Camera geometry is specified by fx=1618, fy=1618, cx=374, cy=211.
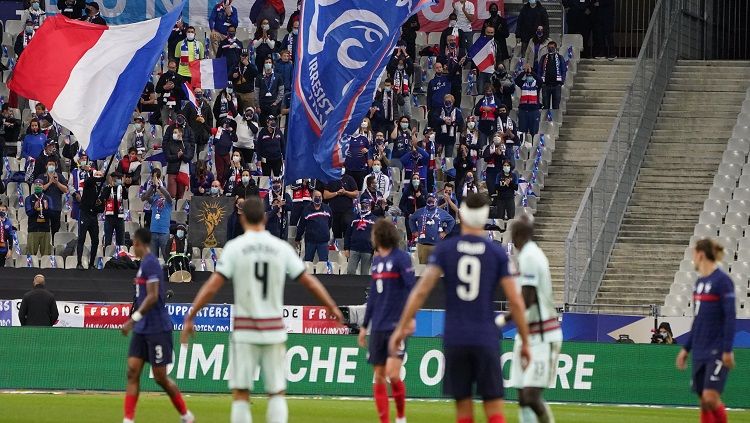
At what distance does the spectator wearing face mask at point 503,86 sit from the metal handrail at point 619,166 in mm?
2791

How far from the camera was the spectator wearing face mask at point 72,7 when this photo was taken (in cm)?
A: 3831

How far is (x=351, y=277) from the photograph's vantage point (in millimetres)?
31797

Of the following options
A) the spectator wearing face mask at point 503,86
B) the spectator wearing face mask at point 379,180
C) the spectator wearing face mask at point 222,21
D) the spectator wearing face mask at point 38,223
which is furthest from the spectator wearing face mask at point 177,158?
the spectator wearing face mask at point 503,86

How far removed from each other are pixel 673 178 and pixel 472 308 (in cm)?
2509

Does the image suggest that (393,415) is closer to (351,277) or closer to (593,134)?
(351,277)

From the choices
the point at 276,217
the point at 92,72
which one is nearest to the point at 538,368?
the point at 92,72

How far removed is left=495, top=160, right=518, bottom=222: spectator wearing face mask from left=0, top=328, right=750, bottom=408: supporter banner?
918cm

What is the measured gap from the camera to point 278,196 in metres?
33.7

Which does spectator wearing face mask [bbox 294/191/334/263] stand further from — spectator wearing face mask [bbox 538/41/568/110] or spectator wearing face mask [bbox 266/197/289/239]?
spectator wearing face mask [bbox 538/41/568/110]

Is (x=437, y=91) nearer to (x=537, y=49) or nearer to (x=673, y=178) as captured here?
(x=537, y=49)

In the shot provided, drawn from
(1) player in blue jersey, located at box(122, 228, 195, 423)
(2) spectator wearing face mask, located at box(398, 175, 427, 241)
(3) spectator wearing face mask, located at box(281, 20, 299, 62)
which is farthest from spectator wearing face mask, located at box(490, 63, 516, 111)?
(1) player in blue jersey, located at box(122, 228, 195, 423)

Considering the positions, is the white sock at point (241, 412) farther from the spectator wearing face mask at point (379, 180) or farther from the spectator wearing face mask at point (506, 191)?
the spectator wearing face mask at point (506, 191)

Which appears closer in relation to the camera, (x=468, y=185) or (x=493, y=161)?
(x=468, y=185)

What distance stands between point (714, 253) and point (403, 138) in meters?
20.3
